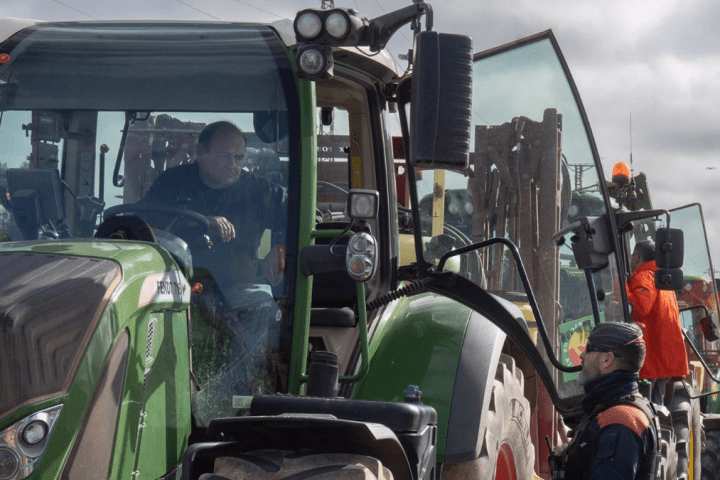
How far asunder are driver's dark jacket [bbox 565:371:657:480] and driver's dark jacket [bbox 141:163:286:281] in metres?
1.53

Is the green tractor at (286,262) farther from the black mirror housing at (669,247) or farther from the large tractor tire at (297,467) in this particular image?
the black mirror housing at (669,247)

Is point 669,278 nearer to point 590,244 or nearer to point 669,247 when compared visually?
point 669,247

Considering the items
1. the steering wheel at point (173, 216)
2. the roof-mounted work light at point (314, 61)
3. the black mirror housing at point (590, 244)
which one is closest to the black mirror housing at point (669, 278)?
the black mirror housing at point (590, 244)

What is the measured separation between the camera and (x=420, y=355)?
4.08 m

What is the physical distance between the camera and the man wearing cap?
13.0ft

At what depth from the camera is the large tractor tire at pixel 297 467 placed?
2654mm

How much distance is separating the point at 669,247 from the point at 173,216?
321cm

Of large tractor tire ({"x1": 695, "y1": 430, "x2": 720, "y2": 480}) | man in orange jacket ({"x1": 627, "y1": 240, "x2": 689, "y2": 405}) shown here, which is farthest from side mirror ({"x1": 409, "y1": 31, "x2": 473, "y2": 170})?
large tractor tire ({"x1": 695, "y1": 430, "x2": 720, "y2": 480})

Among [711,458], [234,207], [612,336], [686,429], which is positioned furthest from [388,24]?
[711,458]

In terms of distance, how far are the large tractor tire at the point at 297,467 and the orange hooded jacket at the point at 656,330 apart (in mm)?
5648

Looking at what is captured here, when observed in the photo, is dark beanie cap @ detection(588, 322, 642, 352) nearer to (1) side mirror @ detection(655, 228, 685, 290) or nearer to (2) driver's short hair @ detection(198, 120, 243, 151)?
(1) side mirror @ detection(655, 228, 685, 290)

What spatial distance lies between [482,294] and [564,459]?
0.80 metres

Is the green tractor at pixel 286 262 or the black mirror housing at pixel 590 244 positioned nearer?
the green tractor at pixel 286 262

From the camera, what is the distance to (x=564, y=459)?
432cm
